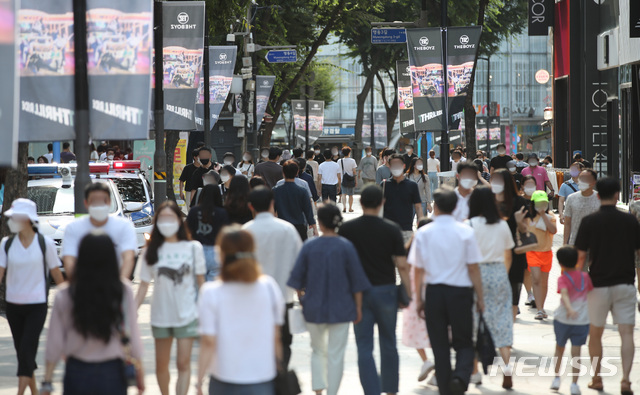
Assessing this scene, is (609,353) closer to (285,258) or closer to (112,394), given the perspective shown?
(285,258)

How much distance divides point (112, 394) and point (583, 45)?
103ft

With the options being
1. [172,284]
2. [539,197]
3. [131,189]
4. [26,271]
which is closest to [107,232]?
[172,284]

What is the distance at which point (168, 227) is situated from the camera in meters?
7.78

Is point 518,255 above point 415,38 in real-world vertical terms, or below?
below

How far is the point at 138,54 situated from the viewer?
9.55 metres

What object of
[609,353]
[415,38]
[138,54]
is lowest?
[609,353]

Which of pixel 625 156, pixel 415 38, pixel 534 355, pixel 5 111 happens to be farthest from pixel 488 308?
pixel 625 156

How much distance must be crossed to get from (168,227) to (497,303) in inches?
112

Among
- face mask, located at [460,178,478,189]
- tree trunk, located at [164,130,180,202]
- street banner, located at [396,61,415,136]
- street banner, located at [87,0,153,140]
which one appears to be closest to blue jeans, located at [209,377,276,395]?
street banner, located at [87,0,153,140]

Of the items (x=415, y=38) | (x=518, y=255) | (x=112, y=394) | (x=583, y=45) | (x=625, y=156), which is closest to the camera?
(x=112, y=394)

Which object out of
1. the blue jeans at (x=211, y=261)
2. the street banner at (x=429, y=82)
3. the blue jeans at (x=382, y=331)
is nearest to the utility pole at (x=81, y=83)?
the blue jeans at (x=211, y=261)

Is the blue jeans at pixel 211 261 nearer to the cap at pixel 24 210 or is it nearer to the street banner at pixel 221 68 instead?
the cap at pixel 24 210

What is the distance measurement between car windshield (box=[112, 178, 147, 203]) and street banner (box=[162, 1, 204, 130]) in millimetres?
1158

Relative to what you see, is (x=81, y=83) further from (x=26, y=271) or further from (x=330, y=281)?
(x=330, y=281)
